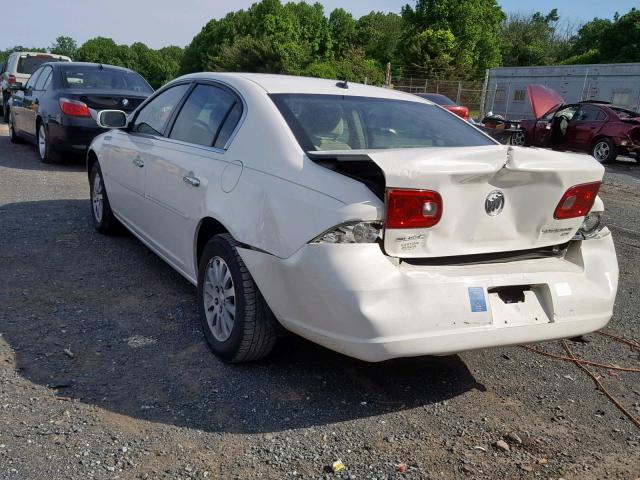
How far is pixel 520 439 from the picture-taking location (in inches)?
115

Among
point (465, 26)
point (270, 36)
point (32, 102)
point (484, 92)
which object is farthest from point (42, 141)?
point (270, 36)

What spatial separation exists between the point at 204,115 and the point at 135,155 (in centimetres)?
100

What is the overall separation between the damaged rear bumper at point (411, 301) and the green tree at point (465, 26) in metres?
53.2

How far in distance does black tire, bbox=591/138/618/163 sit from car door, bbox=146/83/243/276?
12857 millimetres

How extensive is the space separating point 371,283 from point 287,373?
98cm

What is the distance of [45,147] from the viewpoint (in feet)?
32.7

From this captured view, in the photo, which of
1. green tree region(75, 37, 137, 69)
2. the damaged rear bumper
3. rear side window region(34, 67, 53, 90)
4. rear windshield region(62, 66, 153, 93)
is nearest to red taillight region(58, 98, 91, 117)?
rear windshield region(62, 66, 153, 93)

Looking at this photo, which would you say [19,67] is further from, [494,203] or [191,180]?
[494,203]

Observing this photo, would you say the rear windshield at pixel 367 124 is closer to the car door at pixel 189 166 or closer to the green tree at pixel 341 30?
the car door at pixel 189 166

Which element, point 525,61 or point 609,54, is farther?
point 525,61

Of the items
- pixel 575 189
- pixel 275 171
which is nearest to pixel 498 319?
pixel 575 189

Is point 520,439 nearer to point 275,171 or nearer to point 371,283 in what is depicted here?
point 371,283

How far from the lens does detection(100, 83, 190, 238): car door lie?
467cm

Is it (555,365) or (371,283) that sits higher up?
(371,283)
